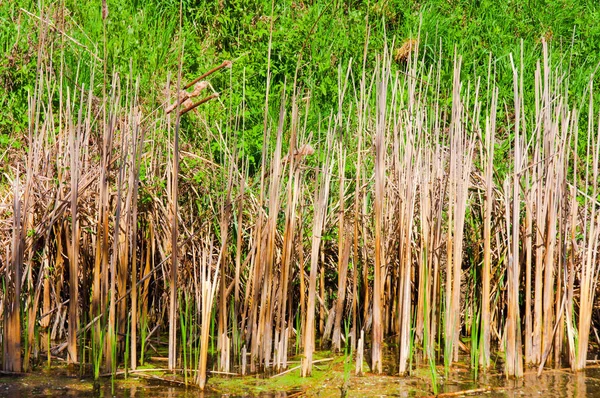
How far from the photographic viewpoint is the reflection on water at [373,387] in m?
3.68

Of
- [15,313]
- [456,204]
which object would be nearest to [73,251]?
[15,313]

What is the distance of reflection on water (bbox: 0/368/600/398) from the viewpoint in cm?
368

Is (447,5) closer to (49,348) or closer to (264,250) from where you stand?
(264,250)

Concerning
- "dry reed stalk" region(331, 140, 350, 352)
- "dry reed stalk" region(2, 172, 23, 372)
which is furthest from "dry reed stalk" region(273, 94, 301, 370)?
"dry reed stalk" region(2, 172, 23, 372)

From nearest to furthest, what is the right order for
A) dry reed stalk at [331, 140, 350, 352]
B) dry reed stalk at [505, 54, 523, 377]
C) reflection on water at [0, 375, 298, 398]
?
reflection on water at [0, 375, 298, 398] → dry reed stalk at [505, 54, 523, 377] → dry reed stalk at [331, 140, 350, 352]

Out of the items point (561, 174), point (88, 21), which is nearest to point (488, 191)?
point (561, 174)

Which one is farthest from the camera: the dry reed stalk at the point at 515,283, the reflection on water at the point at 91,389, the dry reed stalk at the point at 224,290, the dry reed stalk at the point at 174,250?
the dry reed stalk at the point at 515,283

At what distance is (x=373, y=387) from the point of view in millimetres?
3820

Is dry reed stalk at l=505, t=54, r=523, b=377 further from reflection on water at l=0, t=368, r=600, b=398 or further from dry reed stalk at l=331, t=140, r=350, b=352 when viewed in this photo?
dry reed stalk at l=331, t=140, r=350, b=352

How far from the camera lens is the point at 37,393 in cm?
368

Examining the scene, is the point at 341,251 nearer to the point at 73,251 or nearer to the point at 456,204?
the point at 456,204

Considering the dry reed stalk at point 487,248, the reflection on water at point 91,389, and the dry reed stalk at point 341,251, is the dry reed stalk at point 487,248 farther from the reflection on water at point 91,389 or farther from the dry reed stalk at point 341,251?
the reflection on water at point 91,389

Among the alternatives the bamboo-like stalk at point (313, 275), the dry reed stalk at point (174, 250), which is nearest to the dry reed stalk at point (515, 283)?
the bamboo-like stalk at point (313, 275)

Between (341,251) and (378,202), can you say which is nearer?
(378,202)
